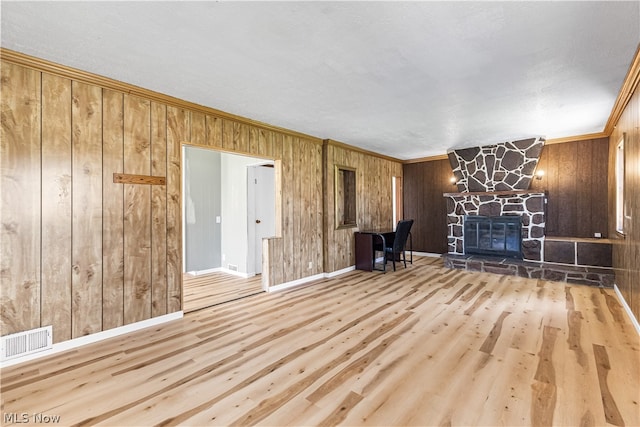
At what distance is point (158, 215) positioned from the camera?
10.4ft

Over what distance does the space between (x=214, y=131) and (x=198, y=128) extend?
0.70 feet

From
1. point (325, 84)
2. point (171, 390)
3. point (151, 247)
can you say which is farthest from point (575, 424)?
point (151, 247)

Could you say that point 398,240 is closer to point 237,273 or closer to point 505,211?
point 505,211

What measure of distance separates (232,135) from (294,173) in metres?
1.25

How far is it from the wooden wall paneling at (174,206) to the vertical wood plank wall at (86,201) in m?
0.01

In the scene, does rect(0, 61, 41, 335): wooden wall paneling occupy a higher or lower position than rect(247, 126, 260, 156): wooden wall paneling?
lower

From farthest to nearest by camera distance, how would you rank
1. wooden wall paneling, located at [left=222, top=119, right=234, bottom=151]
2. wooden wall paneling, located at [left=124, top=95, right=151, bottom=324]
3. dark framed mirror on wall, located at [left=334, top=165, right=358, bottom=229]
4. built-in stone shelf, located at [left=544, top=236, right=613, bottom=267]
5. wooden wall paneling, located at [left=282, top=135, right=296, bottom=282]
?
dark framed mirror on wall, located at [left=334, top=165, right=358, bottom=229], built-in stone shelf, located at [left=544, top=236, right=613, bottom=267], wooden wall paneling, located at [left=282, top=135, right=296, bottom=282], wooden wall paneling, located at [left=222, top=119, right=234, bottom=151], wooden wall paneling, located at [left=124, top=95, right=151, bottom=324]

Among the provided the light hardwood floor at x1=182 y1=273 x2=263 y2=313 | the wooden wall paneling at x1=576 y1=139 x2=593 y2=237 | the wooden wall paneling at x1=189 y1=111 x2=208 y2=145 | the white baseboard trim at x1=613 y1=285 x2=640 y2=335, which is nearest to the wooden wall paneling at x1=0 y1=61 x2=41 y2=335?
the wooden wall paneling at x1=189 y1=111 x2=208 y2=145

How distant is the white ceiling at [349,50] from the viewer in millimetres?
1854

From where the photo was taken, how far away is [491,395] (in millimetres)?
1932

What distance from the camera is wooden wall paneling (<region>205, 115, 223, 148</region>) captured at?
361cm

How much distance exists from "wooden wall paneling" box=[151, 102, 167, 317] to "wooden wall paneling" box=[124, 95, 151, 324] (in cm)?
4

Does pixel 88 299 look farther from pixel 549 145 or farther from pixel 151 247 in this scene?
pixel 549 145

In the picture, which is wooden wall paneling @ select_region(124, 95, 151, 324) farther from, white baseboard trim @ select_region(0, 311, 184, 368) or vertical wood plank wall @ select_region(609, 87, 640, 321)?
vertical wood plank wall @ select_region(609, 87, 640, 321)
